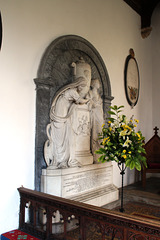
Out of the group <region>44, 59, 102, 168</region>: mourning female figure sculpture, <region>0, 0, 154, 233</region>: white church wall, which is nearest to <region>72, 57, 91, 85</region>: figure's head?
<region>44, 59, 102, 168</region>: mourning female figure sculpture

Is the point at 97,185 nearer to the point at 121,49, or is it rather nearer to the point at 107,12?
the point at 121,49

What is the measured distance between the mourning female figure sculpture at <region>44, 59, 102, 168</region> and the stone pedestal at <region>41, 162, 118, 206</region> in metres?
0.14

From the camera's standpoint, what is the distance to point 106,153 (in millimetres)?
3291

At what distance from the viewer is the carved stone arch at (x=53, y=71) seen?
3.17m

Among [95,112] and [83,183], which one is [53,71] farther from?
[83,183]

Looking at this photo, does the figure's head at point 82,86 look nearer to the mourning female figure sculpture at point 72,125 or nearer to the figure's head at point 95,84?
the mourning female figure sculpture at point 72,125

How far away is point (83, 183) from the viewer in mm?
3541

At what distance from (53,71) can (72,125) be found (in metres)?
0.86

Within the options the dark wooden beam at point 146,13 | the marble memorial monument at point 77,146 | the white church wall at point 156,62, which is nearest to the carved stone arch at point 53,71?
the marble memorial monument at point 77,146

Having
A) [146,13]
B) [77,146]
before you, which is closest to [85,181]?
[77,146]

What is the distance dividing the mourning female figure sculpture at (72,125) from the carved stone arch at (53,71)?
0.09m

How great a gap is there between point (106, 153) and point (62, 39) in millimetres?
1829

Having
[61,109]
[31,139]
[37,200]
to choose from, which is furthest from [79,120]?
[37,200]

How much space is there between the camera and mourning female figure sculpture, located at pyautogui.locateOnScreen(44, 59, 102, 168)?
3.33m
